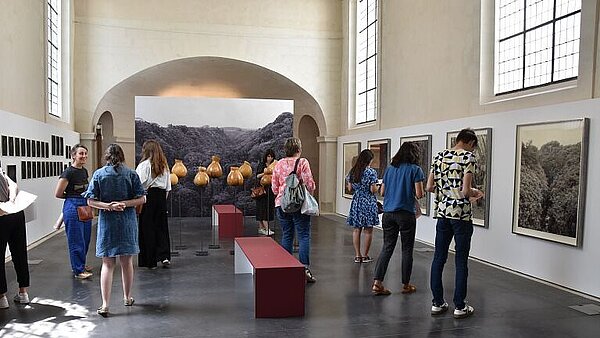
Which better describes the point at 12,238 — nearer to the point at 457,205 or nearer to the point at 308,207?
the point at 308,207

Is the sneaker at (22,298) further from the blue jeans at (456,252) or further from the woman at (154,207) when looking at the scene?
the blue jeans at (456,252)

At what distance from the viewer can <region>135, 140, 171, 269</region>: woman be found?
723 centimetres

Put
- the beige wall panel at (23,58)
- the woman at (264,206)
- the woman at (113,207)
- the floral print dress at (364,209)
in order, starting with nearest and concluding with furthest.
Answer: the woman at (113,207)
the floral print dress at (364,209)
the beige wall panel at (23,58)
the woman at (264,206)

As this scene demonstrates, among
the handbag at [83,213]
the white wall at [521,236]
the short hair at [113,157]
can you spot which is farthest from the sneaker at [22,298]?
the white wall at [521,236]

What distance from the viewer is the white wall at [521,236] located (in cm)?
632

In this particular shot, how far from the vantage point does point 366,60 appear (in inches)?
575

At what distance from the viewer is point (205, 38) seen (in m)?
14.9

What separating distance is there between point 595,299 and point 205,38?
12.0 metres

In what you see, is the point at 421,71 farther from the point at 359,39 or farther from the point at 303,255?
the point at 303,255

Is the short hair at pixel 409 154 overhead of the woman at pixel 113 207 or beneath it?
overhead

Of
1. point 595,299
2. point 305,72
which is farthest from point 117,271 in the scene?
point 305,72

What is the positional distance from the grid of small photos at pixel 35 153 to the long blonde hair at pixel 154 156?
8.30ft

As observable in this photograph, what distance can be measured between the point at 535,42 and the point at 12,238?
7759 millimetres

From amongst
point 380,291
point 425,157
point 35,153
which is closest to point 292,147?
point 380,291
